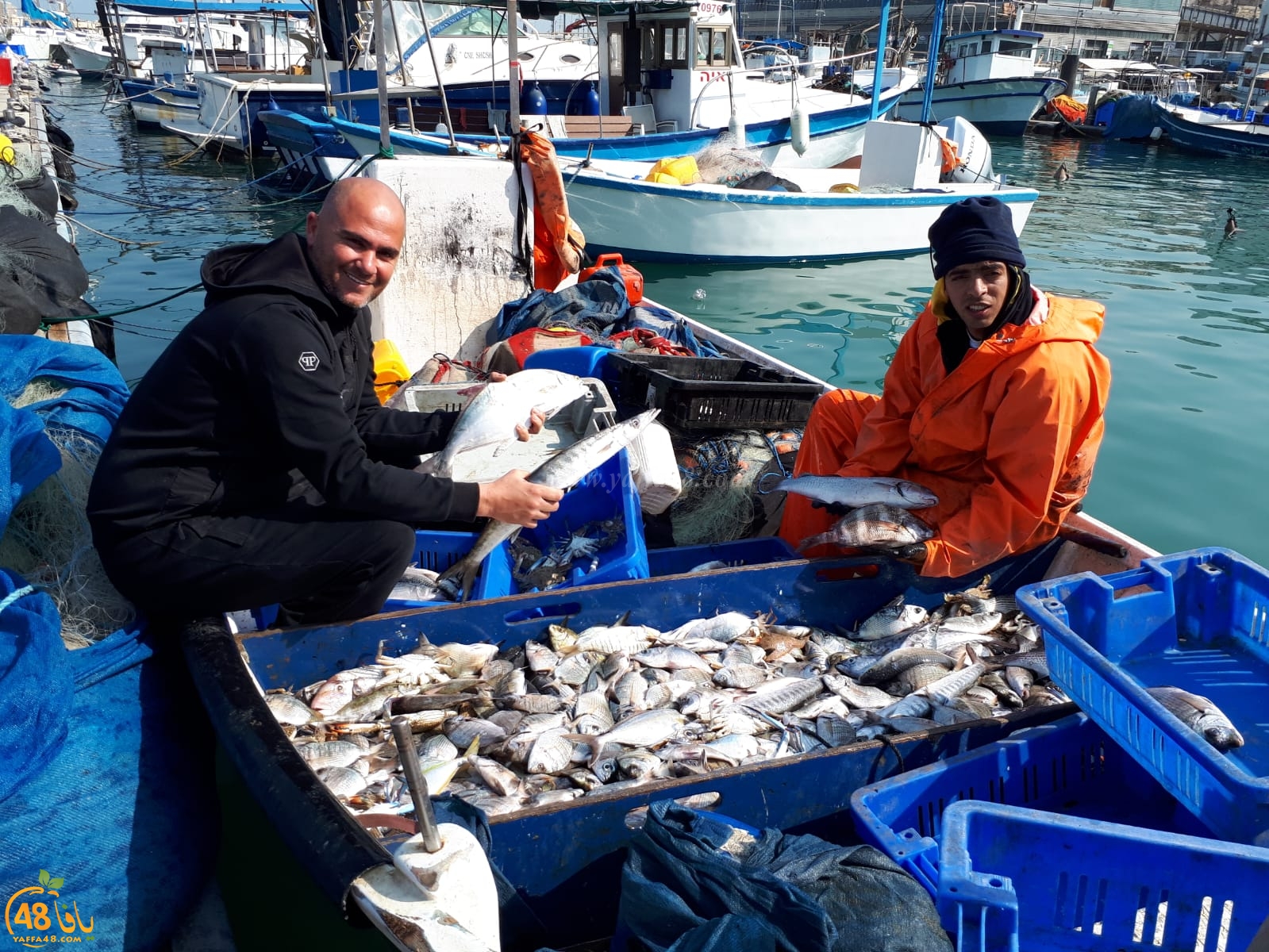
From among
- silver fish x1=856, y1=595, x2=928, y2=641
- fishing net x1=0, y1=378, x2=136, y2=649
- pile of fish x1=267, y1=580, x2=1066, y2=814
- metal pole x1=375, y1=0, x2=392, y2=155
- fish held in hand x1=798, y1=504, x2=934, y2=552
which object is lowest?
silver fish x1=856, y1=595, x2=928, y2=641

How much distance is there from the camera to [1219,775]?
2121mm

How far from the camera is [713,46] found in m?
14.5

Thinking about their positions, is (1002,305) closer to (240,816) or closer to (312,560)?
(312,560)

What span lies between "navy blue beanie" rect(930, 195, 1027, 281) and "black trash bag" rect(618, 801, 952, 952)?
7.11 ft

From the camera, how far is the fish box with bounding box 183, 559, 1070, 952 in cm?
209

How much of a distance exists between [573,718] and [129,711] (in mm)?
1285

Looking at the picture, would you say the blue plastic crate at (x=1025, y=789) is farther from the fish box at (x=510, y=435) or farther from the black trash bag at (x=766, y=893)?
the fish box at (x=510, y=435)

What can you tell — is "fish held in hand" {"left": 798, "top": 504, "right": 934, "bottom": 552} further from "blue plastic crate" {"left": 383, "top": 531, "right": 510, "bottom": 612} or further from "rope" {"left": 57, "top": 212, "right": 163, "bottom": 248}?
"rope" {"left": 57, "top": 212, "right": 163, "bottom": 248}

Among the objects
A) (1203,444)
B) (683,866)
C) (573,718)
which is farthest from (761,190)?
(683,866)

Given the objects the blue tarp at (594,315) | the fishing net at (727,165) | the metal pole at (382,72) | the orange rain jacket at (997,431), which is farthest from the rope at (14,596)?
the fishing net at (727,165)

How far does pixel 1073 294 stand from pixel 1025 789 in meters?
9.88

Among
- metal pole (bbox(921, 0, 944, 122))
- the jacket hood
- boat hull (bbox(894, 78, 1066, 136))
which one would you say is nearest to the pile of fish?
the jacket hood

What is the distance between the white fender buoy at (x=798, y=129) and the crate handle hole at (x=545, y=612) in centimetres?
1276
